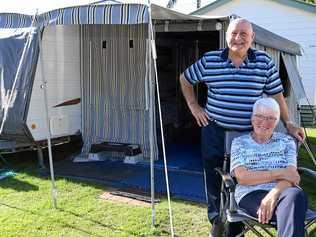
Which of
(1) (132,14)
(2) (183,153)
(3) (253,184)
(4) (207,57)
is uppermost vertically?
(1) (132,14)

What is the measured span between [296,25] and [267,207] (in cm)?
1114

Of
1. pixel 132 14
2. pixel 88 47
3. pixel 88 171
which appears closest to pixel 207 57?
pixel 132 14

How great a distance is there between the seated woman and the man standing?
14 cm

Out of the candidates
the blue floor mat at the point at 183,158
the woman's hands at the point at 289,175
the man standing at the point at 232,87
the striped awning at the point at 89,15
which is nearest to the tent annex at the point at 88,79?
the blue floor mat at the point at 183,158

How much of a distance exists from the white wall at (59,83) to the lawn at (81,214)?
1.06 m

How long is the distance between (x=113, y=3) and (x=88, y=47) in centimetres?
222

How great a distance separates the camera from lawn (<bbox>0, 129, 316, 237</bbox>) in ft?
12.6

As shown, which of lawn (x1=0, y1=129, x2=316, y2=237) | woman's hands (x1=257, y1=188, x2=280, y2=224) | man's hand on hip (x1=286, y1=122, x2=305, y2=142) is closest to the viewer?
woman's hands (x1=257, y1=188, x2=280, y2=224)

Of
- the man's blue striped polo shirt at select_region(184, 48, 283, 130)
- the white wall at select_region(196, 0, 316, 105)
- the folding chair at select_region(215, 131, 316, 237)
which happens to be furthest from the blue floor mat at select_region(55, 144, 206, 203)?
the white wall at select_region(196, 0, 316, 105)

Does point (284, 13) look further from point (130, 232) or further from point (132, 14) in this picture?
point (130, 232)

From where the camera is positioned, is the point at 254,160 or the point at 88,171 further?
the point at 88,171

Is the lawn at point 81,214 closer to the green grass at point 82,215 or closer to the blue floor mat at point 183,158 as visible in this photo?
the green grass at point 82,215

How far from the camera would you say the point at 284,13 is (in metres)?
13.2

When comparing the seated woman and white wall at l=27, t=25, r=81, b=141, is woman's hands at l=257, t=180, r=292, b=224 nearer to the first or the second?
the seated woman
